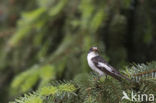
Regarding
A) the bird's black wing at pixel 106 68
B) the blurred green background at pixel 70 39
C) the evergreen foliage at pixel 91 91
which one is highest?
the blurred green background at pixel 70 39

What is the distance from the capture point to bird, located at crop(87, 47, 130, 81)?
5.92ft

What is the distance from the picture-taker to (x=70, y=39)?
3387 millimetres

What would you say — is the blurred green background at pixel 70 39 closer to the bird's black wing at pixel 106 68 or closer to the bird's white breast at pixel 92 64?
the bird's white breast at pixel 92 64

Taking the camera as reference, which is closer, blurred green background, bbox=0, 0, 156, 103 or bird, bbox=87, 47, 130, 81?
bird, bbox=87, 47, 130, 81

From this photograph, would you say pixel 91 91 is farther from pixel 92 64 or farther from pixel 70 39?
pixel 70 39

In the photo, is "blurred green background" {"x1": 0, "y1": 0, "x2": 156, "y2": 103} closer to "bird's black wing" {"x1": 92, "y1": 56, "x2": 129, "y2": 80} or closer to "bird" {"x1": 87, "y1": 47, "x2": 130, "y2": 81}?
"bird" {"x1": 87, "y1": 47, "x2": 130, "y2": 81}

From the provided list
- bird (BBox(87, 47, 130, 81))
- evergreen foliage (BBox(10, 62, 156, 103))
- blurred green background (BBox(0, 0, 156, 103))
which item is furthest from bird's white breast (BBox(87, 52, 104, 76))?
blurred green background (BBox(0, 0, 156, 103))

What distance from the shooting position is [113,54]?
3.29m

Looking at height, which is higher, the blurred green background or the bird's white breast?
the blurred green background

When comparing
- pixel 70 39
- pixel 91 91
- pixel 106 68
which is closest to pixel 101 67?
pixel 106 68

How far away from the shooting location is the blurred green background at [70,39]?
3160mm

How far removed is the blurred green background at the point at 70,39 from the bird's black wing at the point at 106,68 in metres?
0.86

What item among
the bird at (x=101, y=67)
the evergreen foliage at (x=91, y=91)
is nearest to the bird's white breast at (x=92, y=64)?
the bird at (x=101, y=67)

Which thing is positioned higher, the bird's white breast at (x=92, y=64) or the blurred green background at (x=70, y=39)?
the blurred green background at (x=70, y=39)
